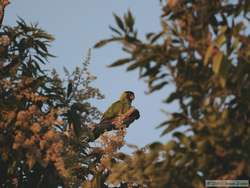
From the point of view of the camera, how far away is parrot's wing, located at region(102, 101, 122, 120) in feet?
39.5

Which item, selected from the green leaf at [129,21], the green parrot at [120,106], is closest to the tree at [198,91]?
the green leaf at [129,21]

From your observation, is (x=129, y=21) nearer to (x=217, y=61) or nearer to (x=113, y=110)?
(x=217, y=61)

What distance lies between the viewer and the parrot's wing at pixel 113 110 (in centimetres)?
1205

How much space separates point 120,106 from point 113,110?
0.20 m

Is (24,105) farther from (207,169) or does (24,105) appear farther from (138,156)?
(207,169)

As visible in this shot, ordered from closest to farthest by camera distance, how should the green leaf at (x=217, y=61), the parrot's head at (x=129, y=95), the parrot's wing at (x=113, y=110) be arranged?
1. the green leaf at (x=217, y=61)
2. the parrot's wing at (x=113, y=110)
3. the parrot's head at (x=129, y=95)

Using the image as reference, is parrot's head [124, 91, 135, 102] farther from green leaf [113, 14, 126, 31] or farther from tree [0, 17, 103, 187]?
green leaf [113, 14, 126, 31]

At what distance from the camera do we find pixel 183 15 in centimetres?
607

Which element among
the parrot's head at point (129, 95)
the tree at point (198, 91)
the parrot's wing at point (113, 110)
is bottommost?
the tree at point (198, 91)

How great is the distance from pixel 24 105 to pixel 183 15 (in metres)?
4.07

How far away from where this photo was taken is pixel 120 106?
12547 millimetres

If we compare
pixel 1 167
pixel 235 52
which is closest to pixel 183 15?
pixel 235 52

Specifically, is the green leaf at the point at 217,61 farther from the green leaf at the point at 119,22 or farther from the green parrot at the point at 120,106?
the green parrot at the point at 120,106

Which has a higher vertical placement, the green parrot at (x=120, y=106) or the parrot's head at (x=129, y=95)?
the parrot's head at (x=129, y=95)
